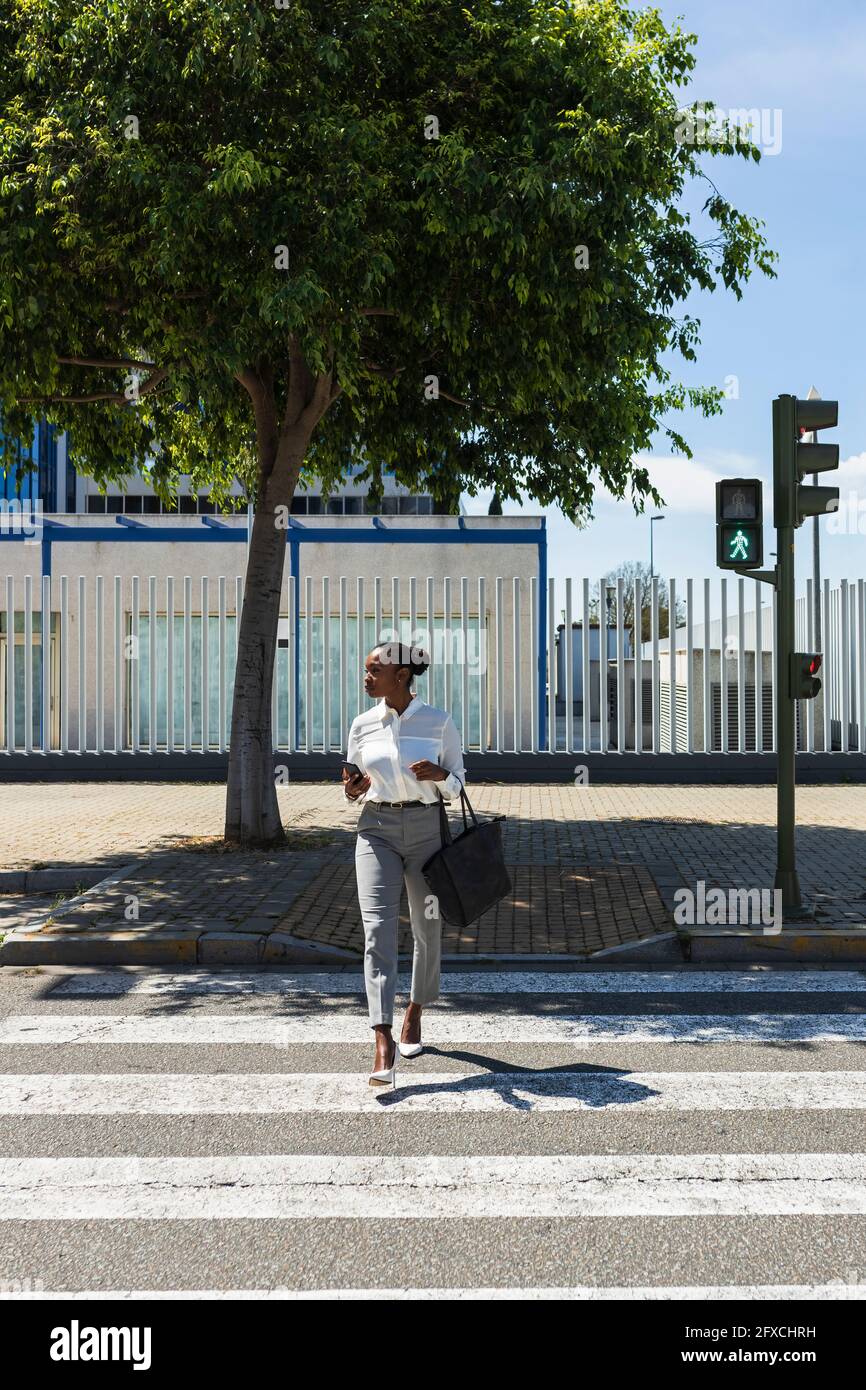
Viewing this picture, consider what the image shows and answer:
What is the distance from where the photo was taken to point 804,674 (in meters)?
7.96

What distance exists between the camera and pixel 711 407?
55.8 feet

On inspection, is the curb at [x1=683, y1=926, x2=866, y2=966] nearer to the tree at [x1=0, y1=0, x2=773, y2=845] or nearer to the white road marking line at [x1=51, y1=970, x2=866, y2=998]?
the white road marking line at [x1=51, y1=970, x2=866, y2=998]

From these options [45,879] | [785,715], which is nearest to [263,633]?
[45,879]

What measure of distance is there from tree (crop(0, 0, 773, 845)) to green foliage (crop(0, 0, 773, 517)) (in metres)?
0.02

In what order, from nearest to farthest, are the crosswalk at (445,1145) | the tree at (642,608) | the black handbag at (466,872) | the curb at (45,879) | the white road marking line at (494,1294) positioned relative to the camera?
the white road marking line at (494,1294) → the crosswalk at (445,1145) → the black handbag at (466,872) → the curb at (45,879) → the tree at (642,608)

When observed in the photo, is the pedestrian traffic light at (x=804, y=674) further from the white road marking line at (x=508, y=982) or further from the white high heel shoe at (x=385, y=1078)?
the white high heel shoe at (x=385, y=1078)

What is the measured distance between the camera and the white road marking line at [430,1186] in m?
3.73

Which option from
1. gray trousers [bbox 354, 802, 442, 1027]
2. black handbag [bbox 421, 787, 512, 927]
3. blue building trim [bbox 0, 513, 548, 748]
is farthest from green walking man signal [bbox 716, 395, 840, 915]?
blue building trim [bbox 0, 513, 548, 748]

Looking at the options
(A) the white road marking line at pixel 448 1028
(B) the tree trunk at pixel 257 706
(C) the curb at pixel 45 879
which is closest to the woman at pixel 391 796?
(A) the white road marking line at pixel 448 1028

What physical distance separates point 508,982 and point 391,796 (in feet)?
7.17
